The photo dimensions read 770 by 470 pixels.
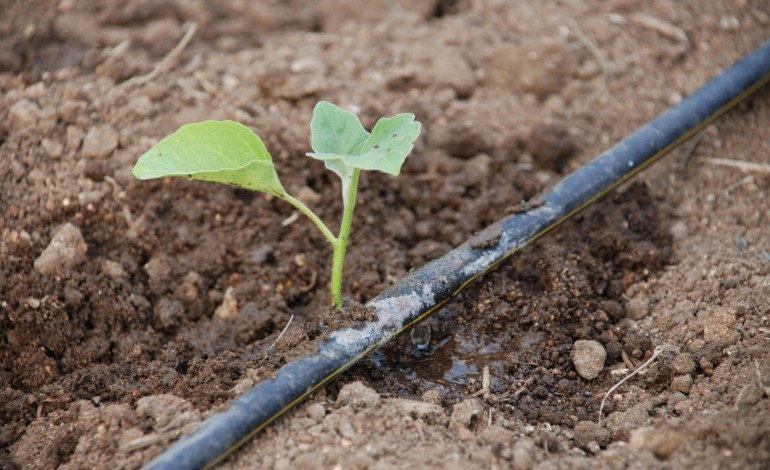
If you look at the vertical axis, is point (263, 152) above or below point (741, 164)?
above

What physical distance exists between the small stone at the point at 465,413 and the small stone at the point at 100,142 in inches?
56.3

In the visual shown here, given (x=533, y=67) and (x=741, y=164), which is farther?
(x=533, y=67)

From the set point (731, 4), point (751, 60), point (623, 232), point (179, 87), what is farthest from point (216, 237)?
point (731, 4)

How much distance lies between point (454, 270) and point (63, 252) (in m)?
1.16

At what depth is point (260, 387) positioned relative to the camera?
1.68 meters

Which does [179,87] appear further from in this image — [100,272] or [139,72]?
[100,272]

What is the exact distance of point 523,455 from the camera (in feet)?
5.15

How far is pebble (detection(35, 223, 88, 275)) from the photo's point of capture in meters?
2.08

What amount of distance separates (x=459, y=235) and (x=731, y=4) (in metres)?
1.68

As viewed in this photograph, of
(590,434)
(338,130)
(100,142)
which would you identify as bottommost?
(590,434)

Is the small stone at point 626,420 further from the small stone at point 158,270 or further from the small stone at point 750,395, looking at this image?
the small stone at point 158,270

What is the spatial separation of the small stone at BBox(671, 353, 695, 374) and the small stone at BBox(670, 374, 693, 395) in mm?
24

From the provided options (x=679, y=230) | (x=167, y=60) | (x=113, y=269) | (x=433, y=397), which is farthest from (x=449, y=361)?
(x=167, y=60)

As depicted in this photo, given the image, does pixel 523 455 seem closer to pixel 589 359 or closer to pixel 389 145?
pixel 589 359
